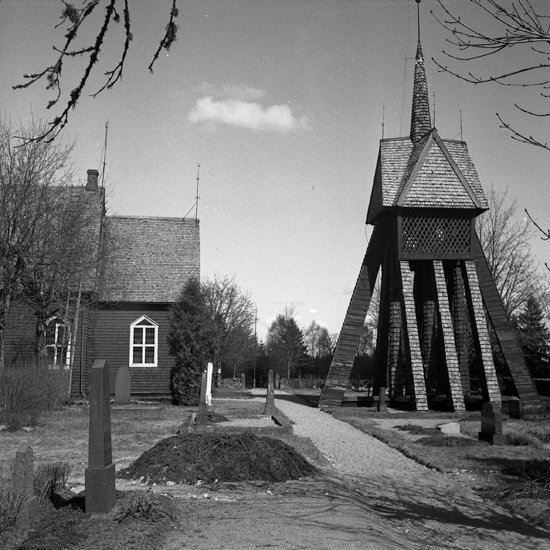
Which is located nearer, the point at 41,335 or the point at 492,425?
the point at 492,425

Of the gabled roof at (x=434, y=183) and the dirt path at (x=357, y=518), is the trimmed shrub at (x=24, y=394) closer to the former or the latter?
the dirt path at (x=357, y=518)

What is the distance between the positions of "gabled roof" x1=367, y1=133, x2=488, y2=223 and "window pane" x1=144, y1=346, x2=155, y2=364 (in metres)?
11.6

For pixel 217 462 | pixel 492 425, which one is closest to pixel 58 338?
pixel 492 425

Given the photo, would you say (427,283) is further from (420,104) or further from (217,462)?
(217,462)

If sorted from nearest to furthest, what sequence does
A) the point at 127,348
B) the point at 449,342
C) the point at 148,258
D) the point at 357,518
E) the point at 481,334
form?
1. the point at 357,518
2. the point at 449,342
3. the point at 481,334
4. the point at 127,348
5. the point at 148,258

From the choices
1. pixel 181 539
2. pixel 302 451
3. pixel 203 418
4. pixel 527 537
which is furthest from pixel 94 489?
pixel 203 418

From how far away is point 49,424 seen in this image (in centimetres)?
1694

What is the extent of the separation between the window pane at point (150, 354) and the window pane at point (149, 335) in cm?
28

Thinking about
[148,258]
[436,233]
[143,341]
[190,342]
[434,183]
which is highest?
[434,183]

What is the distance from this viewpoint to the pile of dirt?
9430 millimetres

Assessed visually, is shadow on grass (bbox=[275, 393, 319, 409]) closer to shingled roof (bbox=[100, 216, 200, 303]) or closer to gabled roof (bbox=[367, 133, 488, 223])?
shingled roof (bbox=[100, 216, 200, 303])

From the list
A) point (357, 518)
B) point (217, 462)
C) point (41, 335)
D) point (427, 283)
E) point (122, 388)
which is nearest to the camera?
point (357, 518)

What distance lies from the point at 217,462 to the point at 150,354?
20389 mm

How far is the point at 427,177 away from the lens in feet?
81.0
